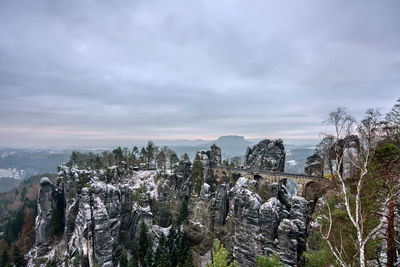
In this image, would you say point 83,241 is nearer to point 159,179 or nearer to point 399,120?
point 159,179

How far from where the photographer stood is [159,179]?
44531 millimetres

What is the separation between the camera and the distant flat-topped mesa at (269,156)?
40781mm

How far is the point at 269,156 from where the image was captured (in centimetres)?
4169

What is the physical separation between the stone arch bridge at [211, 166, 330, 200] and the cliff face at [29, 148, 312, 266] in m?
2.59

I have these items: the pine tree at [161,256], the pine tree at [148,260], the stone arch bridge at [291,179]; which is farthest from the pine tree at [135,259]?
the stone arch bridge at [291,179]

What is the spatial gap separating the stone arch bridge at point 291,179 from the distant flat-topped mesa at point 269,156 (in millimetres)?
1993

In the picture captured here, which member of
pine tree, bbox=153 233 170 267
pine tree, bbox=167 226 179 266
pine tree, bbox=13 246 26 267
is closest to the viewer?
pine tree, bbox=153 233 170 267

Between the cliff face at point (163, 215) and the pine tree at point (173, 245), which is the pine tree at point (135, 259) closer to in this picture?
the cliff face at point (163, 215)

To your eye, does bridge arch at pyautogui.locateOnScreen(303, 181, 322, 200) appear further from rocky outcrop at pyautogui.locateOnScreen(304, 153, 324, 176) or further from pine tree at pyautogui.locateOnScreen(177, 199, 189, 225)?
pine tree at pyautogui.locateOnScreen(177, 199, 189, 225)

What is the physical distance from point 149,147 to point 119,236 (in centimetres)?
2387

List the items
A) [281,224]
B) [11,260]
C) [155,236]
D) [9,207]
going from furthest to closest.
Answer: [9,207] < [11,260] < [155,236] < [281,224]

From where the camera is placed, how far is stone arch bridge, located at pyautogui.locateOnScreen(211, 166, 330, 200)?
31.7 metres

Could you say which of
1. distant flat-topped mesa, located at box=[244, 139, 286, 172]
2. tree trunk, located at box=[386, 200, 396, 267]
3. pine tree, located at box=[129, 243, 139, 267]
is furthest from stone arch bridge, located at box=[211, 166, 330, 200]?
pine tree, located at box=[129, 243, 139, 267]

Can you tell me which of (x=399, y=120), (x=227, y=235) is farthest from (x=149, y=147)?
(x=399, y=120)
